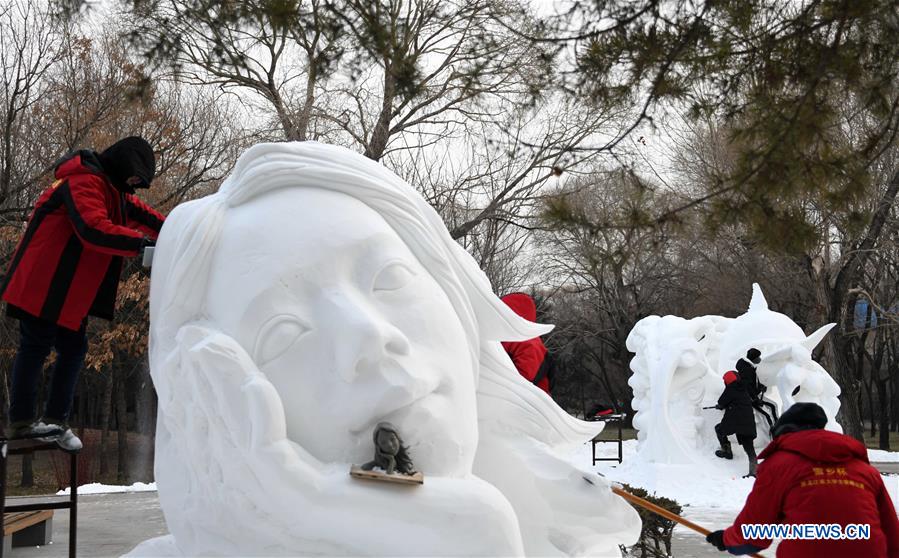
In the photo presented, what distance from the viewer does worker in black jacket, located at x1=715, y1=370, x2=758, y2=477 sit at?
11.4m

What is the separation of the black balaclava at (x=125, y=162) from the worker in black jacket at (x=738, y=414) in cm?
924

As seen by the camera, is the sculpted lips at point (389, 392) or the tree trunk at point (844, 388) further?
the tree trunk at point (844, 388)

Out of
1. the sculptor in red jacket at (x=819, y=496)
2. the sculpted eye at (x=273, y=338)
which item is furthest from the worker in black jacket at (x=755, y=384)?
the sculpted eye at (x=273, y=338)

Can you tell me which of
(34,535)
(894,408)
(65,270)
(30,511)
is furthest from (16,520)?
(894,408)

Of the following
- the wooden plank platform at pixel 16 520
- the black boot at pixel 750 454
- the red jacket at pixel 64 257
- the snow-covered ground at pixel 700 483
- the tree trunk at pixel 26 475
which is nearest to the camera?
the red jacket at pixel 64 257

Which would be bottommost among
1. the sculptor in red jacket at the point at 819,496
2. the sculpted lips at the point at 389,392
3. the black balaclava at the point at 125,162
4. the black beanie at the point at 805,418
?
the sculptor in red jacket at the point at 819,496

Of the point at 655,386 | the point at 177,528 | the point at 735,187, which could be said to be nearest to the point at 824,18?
the point at 735,187

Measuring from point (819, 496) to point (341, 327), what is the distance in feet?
7.61

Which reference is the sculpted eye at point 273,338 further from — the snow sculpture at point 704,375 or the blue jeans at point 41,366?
the snow sculpture at point 704,375

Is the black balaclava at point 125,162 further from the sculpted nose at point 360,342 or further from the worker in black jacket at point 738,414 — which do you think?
the worker in black jacket at point 738,414

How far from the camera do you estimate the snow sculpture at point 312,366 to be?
7.97 feet

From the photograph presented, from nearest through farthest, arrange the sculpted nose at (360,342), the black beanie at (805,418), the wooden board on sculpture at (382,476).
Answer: the wooden board on sculpture at (382,476) < the sculpted nose at (360,342) < the black beanie at (805,418)

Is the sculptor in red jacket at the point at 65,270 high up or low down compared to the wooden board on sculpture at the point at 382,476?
up

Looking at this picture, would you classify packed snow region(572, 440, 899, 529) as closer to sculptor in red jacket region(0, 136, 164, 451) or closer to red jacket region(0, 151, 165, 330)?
sculptor in red jacket region(0, 136, 164, 451)
